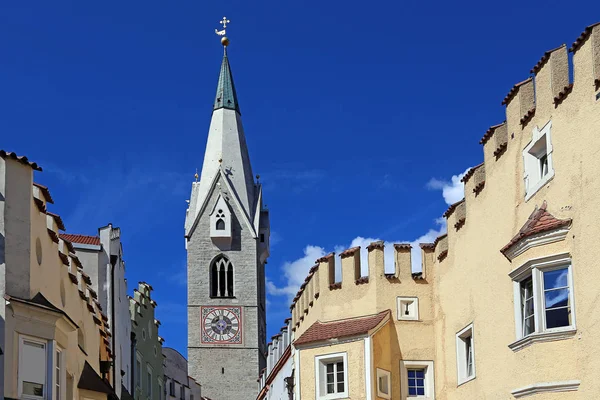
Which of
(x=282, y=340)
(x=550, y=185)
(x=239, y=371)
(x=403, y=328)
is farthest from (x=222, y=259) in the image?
(x=550, y=185)

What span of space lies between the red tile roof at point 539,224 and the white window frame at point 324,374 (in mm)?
7589

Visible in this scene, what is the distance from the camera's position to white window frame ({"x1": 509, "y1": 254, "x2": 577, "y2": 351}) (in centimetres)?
2088

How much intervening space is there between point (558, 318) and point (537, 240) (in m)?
1.48

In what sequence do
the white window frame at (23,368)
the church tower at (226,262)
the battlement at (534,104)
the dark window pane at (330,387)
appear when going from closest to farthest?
the battlement at (534,104) → the white window frame at (23,368) → the dark window pane at (330,387) → the church tower at (226,262)

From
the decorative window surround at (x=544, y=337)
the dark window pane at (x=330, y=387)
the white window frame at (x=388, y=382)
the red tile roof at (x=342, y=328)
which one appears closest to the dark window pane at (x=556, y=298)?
the decorative window surround at (x=544, y=337)

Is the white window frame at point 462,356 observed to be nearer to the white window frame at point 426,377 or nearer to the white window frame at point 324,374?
the white window frame at point 426,377

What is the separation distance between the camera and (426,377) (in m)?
29.0

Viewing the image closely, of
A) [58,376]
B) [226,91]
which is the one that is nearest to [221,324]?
[226,91]

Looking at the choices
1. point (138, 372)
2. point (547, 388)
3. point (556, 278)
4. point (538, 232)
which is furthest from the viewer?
point (138, 372)

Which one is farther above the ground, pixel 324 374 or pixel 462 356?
pixel 462 356

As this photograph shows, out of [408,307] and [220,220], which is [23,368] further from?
[220,220]

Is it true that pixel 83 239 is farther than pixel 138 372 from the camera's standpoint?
No

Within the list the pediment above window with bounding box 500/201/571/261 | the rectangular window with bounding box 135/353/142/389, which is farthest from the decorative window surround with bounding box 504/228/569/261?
the rectangular window with bounding box 135/353/142/389

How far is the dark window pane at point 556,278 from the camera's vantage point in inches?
832
